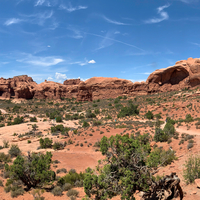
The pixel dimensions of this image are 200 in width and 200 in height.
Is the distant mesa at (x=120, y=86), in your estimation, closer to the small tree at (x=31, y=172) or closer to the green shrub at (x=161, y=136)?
the green shrub at (x=161, y=136)

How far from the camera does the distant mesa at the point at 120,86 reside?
3931 centimetres

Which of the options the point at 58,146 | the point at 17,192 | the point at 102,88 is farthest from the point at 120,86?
the point at 17,192

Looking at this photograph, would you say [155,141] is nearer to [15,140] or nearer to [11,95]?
[15,140]

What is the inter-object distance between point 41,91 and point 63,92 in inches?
516

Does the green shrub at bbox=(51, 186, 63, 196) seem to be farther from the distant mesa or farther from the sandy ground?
the distant mesa

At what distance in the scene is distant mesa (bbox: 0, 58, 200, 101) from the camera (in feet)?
129

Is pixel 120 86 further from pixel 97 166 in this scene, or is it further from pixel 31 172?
pixel 97 166

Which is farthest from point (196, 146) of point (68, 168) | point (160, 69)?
point (160, 69)

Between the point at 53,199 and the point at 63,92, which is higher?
the point at 63,92

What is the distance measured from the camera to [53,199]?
7242 millimetres

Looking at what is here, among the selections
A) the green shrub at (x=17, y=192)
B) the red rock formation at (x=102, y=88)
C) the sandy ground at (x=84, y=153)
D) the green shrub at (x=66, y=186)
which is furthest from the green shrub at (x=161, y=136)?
the red rock formation at (x=102, y=88)

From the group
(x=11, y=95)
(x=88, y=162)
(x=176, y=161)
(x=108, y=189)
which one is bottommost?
(x=88, y=162)

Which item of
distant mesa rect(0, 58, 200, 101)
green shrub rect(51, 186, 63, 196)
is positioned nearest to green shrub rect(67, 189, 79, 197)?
green shrub rect(51, 186, 63, 196)

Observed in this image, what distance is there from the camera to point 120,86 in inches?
2057
